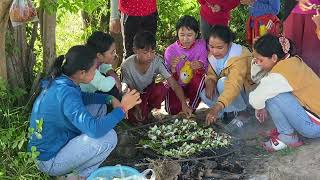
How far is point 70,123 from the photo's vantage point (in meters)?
3.58

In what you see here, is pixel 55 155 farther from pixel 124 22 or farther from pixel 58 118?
pixel 124 22

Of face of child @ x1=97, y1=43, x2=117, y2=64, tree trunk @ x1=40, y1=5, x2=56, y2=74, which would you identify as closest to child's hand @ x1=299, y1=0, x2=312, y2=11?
face of child @ x1=97, y1=43, x2=117, y2=64

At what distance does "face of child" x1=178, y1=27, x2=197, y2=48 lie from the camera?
4945 millimetres

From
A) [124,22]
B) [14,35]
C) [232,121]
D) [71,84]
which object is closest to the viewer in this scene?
[71,84]

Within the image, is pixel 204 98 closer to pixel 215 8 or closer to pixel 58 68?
pixel 215 8

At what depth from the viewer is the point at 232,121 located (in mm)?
4816

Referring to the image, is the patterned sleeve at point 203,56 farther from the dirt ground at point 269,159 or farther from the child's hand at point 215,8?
the dirt ground at point 269,159

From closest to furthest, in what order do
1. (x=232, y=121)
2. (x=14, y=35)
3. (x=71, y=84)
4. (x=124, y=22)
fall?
(x=71, y=84), (x=14, y=35), (x=232, y=121), (x=124, y=22)

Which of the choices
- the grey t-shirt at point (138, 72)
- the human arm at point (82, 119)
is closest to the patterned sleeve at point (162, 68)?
the grey t-shirt at point (138, 72)

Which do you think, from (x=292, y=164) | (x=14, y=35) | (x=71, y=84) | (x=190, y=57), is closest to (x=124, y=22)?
(x=190, y=57)

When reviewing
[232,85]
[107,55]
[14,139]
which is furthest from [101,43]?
[232,85]

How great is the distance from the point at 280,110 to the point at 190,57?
1.23m

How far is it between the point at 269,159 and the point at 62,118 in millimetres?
1753

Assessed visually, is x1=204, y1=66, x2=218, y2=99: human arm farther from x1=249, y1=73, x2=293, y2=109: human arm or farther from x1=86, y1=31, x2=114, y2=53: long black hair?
x1=86, y1=31, x2=114, y2=53: long black hair
